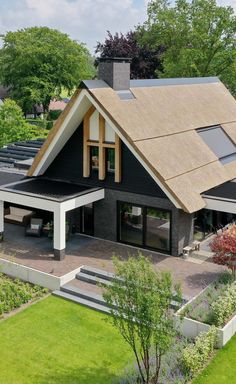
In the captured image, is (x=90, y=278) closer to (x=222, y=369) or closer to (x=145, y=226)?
(x=145, y=226)

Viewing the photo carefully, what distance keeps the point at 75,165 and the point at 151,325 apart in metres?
13.8

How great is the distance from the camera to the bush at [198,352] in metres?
13.7

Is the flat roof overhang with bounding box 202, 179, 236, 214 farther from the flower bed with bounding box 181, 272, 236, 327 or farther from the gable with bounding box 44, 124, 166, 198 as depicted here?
the flower bed with bounding box 181, 272, 236, 327

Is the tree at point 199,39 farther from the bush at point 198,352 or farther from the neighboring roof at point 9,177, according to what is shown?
the bush at point 198,352

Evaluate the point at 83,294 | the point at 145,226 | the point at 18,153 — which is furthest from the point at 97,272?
the point at 18,153

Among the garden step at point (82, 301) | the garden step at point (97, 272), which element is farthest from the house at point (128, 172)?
the garden step at point (82, 301)

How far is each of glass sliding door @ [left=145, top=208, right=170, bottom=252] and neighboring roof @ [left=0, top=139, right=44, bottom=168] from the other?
37.9 feet

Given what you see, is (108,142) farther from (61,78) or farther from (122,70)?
(61,78)

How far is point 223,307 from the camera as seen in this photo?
15766 mm

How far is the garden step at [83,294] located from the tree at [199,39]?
35474mm

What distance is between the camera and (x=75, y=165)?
24.6 meters

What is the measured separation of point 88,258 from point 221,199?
6760mm

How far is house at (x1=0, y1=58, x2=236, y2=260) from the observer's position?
21.3 m

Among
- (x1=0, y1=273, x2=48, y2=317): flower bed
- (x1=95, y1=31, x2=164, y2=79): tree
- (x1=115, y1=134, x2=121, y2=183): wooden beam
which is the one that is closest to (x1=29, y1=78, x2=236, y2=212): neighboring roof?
(x1=115, y1=134, x2=121, y2=183): wooden beam
